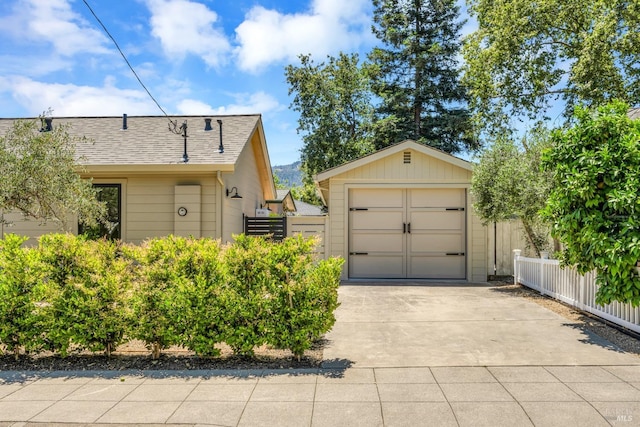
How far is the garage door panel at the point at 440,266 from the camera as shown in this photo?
1012 centimetres

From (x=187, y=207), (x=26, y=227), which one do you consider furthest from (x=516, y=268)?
(x=26, y=227)

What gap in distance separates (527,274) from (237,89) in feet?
36.3

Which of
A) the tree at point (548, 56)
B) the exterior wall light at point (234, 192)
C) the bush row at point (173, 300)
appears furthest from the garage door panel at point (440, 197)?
the tree at point (548, 56)

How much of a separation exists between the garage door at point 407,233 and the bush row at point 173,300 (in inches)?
238

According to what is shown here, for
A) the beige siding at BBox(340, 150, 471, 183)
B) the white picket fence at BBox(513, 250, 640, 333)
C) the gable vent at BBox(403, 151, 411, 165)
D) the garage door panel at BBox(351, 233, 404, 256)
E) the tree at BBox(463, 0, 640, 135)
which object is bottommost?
the white picket fence at BBox(513, 250, 640, 333)

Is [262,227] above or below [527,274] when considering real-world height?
above

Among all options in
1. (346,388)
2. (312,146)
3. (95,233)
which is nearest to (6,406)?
(346,388)

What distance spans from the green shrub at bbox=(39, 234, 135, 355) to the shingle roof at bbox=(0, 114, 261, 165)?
410cm

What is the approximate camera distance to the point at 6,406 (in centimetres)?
321

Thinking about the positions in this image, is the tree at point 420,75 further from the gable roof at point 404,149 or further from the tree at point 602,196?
Answer: the tree at point 602,196

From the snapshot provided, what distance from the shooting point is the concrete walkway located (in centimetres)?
299

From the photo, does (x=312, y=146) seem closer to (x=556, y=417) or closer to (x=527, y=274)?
(x=527, y=274)

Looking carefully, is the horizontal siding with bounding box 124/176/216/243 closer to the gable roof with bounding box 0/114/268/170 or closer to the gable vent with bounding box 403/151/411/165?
the gable roof with bounding box 0/114/268/170

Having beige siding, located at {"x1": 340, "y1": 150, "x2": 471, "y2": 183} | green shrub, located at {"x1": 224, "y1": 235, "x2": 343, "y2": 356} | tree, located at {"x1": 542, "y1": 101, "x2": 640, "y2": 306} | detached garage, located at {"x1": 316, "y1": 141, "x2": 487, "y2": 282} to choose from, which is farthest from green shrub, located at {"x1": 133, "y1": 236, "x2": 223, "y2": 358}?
beige siding, located at {"x1": 340, "y1": 150, "x2": 471, "y2": 183}
